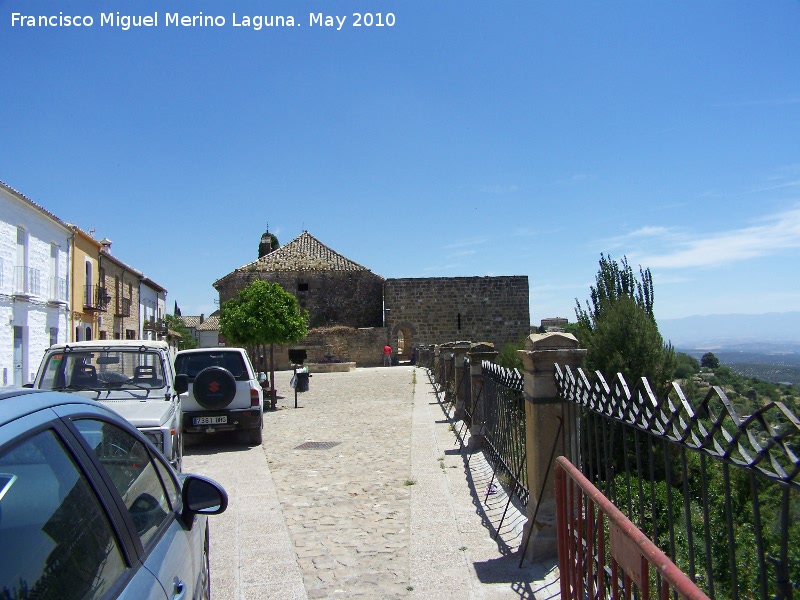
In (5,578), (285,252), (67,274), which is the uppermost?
(285,252)

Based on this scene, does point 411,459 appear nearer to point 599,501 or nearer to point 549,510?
point 549,510

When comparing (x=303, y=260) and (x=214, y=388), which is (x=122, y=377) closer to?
(x=214, y=388)

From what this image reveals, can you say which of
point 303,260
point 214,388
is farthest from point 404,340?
point 214,388

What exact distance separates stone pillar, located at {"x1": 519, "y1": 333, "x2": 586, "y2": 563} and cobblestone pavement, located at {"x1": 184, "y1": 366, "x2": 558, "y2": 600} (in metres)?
0.21

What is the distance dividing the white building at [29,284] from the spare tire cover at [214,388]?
42.0ft

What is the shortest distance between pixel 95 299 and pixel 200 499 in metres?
26.7

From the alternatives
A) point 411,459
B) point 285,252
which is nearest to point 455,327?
point 285,252

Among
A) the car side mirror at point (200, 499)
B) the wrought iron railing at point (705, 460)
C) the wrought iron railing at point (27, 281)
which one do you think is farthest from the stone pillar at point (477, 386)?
the wrought iron railing at point (27, 281)

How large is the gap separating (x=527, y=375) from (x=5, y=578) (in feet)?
12.5

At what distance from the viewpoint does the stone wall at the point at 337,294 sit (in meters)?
36.3

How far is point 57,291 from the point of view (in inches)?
921

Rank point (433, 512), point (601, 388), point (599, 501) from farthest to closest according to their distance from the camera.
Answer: point (433, 512) < point (601, 388) < point (599, 501)

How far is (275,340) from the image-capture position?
53.3 ft

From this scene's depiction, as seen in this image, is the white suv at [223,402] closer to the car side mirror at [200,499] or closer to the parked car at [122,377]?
the parked car at [122,377]
